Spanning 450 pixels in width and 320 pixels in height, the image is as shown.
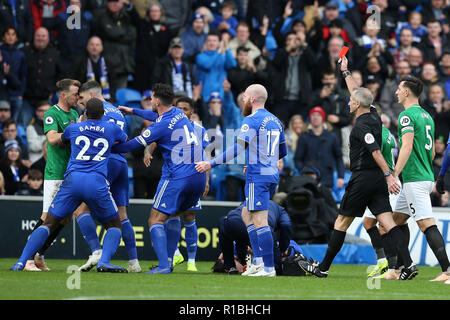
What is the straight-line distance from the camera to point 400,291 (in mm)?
9484

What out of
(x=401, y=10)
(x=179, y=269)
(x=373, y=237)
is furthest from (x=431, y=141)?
(x=401, y=10)

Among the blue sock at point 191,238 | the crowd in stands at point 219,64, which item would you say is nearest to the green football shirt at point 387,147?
the blue sock at point 191,238

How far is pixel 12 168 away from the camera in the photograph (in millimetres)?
16422

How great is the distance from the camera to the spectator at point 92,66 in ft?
57.2

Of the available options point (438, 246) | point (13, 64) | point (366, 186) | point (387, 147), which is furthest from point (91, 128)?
point (13, 64)

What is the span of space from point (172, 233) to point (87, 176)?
1557mm

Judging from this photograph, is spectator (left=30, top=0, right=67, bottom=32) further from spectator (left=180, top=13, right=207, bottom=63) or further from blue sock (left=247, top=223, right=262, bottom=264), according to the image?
blue sock (left=247, top=223, right=262, bottom=264)

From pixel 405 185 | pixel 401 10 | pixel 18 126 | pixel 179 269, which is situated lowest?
pixel 179 269

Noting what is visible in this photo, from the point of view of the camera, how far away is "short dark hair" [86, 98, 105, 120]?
36.4 ft

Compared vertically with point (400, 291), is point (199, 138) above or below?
above

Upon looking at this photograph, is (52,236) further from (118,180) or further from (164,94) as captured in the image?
(164,94)

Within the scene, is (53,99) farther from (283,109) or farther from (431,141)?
(431,141)
